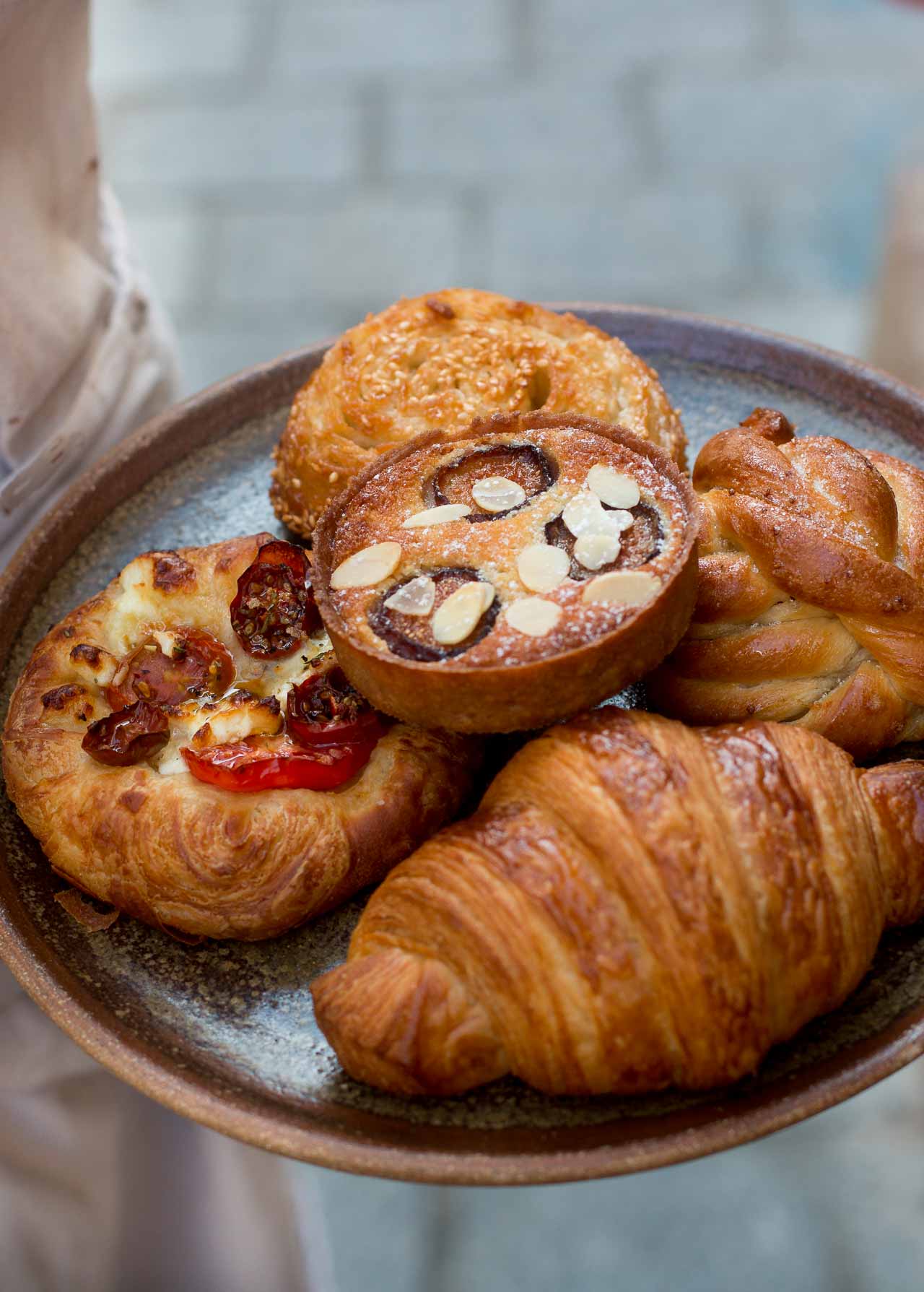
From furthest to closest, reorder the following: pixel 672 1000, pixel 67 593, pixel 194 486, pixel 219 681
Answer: pixel 194 486 < pixel 67 593 < pixel 219 681 < pixel 672 1000

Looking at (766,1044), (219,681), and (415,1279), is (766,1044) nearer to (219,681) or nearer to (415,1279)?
(219,681)

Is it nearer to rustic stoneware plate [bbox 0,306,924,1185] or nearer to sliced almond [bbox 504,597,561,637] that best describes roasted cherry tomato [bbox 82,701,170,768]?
rustic stoneware plate [bbox 0,306,924,1185]

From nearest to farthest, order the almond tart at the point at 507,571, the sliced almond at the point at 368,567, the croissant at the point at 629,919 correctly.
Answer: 1. the croissant at the point at 629,919
2. the almond tart at the point at 507,571
3. the sliced almond at the point at 368,567

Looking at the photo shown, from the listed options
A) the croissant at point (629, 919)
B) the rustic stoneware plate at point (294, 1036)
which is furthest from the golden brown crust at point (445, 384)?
the croissant at point (629, 919)

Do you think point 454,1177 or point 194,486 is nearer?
point 454,1177

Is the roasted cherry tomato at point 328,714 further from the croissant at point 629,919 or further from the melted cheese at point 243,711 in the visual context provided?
the croissant at point 629,919

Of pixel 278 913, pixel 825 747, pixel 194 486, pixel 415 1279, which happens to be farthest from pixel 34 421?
pixel 415 1279
